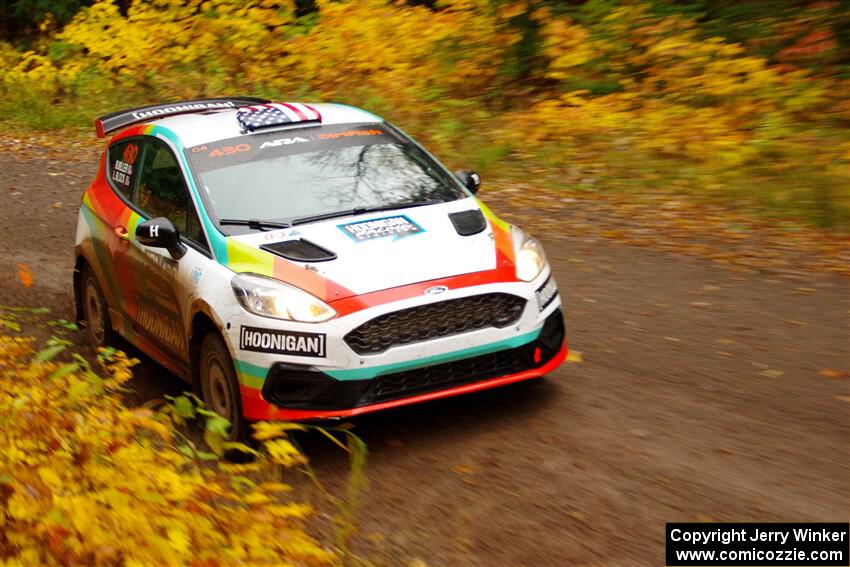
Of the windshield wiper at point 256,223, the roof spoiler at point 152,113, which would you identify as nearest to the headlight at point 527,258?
the windshield wiper at point 256,223

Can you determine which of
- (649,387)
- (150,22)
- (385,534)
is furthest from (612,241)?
(150,22)

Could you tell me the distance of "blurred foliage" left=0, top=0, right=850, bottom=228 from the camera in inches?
482

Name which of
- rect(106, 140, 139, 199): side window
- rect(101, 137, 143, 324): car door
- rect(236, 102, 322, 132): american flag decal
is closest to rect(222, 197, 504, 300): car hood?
rect(236, 102, 322, 132): american flag decal

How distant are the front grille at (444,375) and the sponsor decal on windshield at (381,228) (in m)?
0.85

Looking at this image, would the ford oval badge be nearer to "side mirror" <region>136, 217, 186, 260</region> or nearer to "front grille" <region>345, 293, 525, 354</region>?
"front grille" <region>345, 293, 525, 354</region>

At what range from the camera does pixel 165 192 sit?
755 centimetres

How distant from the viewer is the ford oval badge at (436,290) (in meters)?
6.05

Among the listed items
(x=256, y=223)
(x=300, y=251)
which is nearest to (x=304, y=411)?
(x=300, y=251)

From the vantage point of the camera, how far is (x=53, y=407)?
17.5 feet

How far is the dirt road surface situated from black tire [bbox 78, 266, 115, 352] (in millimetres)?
399

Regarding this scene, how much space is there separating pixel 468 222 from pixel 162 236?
1.87 metres

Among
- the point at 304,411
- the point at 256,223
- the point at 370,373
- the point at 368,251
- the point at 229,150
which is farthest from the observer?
the point at 229,150

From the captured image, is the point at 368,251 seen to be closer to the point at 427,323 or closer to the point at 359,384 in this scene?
the point at 427,323

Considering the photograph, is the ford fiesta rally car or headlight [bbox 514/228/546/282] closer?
the ford fiesta rally car
